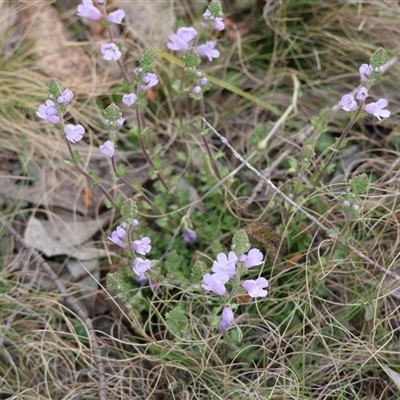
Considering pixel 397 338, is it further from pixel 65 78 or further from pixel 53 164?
pixel 65 78

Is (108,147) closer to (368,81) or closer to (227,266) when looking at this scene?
(227,266)

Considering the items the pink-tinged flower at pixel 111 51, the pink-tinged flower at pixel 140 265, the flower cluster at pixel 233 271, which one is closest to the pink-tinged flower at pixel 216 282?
the flower cluster at pixel 233 271

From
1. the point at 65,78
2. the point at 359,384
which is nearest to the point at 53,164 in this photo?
the point at 65,78

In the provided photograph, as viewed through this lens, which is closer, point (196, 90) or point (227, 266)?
point (227, 266)

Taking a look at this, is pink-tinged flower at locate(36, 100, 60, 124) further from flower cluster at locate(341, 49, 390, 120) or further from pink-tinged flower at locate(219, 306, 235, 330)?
flower cluster at locate(341, 49, 390, 120)

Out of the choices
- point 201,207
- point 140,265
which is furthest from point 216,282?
point 201,207

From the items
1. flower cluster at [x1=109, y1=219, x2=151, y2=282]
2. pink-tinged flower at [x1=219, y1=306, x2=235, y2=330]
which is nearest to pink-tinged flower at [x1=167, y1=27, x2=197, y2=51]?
flower cluster at [x1=109, y1=219, x2=151, y2=282]
